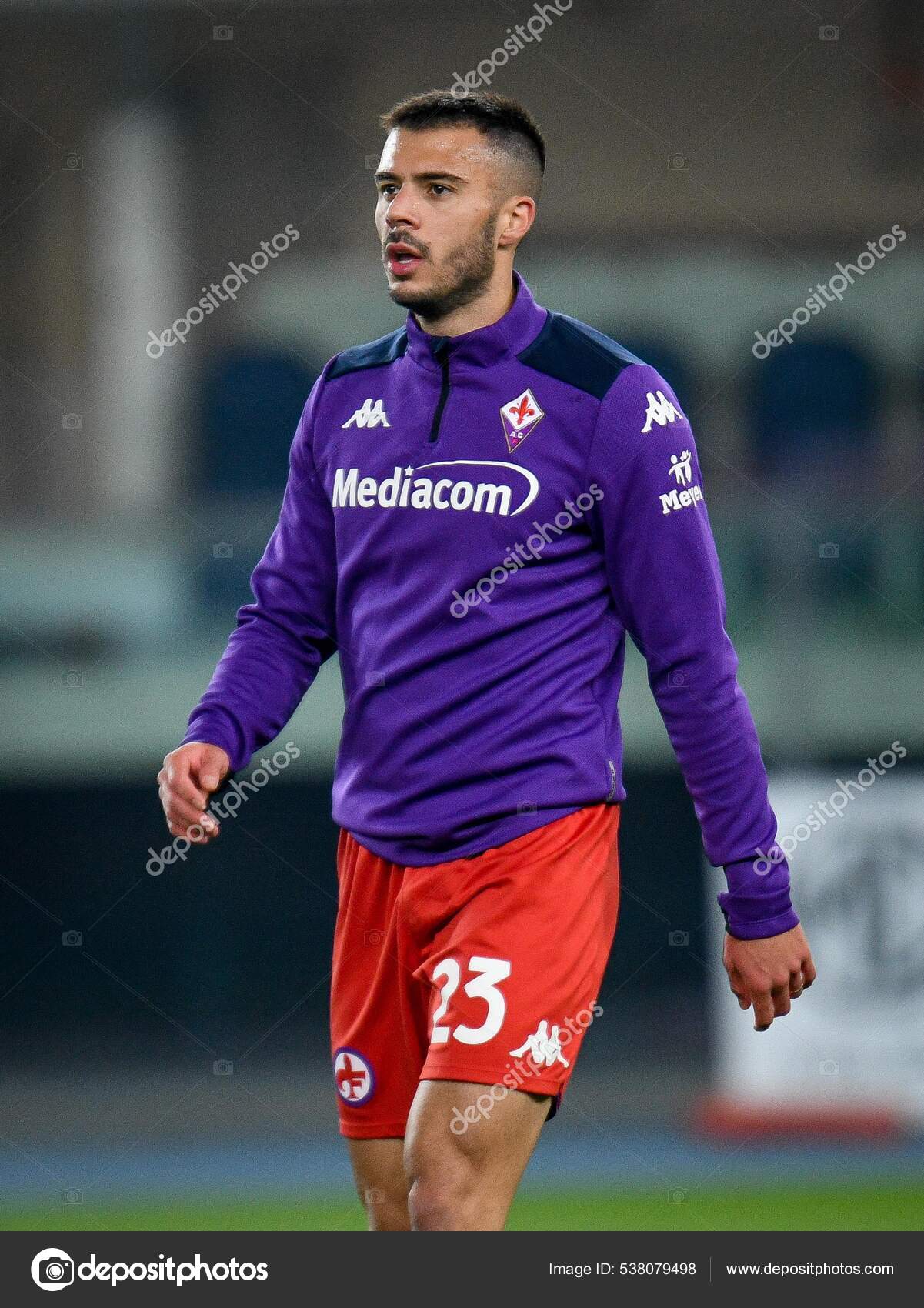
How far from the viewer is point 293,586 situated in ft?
8.93

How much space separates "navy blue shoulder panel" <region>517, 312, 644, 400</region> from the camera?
2.53 meters

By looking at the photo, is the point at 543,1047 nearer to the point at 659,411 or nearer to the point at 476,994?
the point at 476,994

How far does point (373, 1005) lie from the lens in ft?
8.40

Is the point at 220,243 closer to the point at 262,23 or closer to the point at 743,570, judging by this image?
the point at 262,23

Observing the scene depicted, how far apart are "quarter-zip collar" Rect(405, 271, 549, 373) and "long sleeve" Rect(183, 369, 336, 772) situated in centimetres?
16

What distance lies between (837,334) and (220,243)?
3497mm
